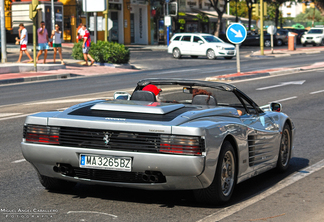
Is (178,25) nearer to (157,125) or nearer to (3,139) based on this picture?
(3,139)

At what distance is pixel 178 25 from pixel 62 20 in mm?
22620

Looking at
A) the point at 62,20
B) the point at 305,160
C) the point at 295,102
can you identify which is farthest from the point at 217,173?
the point at 62,20

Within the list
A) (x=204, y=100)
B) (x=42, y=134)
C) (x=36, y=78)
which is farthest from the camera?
(x=36, y=78)

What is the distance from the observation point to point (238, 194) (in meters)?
5.95

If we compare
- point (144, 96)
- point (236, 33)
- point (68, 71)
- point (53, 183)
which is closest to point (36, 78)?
point (68, 71)

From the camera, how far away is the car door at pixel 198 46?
123 ft

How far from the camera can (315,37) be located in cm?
5559

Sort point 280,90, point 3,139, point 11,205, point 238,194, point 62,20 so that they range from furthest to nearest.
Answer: point 62,20
point 280,90
point 3,139
point 238,194
point 11,205

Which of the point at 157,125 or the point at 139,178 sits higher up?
the point at 157,125

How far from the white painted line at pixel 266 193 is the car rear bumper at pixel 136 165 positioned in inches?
12.5

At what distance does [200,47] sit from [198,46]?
0.49 feet

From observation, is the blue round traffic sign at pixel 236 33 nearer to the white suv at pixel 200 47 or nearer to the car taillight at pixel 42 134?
the white suv at pixel 200 47

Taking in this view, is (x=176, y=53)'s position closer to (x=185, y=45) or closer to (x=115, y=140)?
(x=185, y=45)

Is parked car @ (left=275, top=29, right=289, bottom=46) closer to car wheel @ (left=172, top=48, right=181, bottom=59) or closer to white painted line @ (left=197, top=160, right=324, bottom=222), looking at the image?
car wheel @ (left=172, top=48, right=181, bottom=59)
